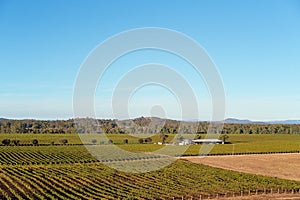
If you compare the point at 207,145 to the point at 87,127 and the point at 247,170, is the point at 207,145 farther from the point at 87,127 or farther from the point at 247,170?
the point at 247,170

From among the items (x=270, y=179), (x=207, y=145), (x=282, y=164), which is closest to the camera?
(x=270, y=179)

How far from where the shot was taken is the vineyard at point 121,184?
26.3 meters

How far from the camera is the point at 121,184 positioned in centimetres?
3050

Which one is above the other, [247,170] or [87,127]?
[87,127]

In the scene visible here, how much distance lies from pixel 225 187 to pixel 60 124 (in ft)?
385

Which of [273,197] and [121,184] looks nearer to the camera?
[273,197]

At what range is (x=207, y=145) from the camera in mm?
88438

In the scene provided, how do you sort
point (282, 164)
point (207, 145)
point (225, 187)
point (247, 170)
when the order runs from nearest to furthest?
point (225, 187), point (247, 170), point (282, 164), point (207, 145)

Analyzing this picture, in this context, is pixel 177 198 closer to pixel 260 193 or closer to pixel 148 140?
pixel 260 193

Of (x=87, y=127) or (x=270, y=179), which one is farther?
(x=87, y=127)

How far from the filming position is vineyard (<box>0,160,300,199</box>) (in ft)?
86.2

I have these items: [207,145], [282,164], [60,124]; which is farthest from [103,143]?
[60,124]

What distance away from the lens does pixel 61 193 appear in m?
26.4

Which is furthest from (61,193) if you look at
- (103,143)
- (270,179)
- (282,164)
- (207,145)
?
(207,145)
